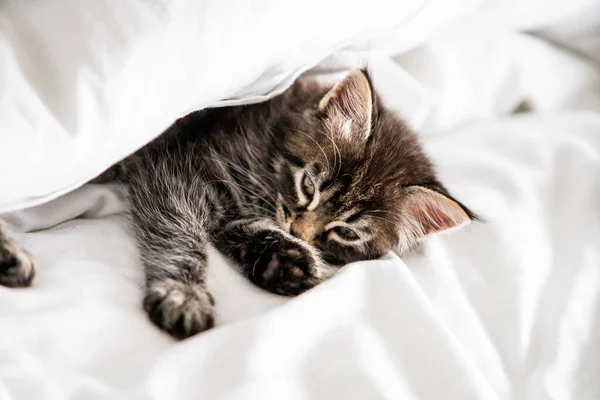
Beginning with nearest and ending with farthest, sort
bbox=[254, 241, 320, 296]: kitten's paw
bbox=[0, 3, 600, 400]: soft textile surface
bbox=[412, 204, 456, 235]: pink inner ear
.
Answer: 1. bbox=[0, 3, 600, 400]: soft textile surface
2. bbox=[254, 241, 320, 296]: kitten's paw
3. bbox=[412, 204, 456, 235]: pink inner ear

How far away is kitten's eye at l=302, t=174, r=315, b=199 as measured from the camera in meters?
1.29

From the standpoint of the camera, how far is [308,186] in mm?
1304

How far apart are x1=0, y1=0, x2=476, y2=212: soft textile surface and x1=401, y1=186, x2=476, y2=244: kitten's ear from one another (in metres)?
0.46

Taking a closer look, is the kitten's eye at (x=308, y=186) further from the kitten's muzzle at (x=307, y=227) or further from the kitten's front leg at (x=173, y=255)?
the kitten's front leg at (x=173, y=255)

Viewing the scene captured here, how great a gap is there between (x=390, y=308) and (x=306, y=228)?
0.32 meters

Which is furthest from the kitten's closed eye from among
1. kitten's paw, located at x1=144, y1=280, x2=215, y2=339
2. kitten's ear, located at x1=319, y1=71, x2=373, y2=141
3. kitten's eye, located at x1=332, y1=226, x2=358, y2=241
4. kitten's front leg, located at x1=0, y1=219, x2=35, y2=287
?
kitten's front leg, located at x1=0, y1=219, x2=35, y2=287

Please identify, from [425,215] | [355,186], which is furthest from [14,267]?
[425,215]

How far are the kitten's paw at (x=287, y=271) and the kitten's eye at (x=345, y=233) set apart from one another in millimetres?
111

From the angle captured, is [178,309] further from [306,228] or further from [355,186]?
[355,186]

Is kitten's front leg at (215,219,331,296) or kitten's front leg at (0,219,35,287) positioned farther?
kitten's front leg at (215,219,331,296)

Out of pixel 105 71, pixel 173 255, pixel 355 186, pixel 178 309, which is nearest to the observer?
pixel 105 71

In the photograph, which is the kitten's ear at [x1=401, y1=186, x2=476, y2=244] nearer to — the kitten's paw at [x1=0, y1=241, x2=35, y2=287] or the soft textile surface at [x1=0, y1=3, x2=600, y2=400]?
the soft textile surface at [x1=0, y1=3, x2=600, y2=400]

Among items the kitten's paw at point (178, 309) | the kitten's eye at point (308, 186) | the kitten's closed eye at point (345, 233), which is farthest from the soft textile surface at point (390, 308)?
the kitten's eye at point (308, 186)

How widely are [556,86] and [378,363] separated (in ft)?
4.27
